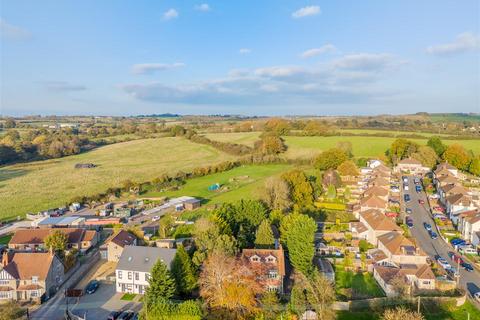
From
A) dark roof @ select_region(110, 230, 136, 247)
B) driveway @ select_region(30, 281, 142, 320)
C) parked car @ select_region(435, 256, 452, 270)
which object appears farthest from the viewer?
dark roof @ select_region(110, 230, 136, 247)

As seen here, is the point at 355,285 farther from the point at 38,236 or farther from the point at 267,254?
the point at 38,236

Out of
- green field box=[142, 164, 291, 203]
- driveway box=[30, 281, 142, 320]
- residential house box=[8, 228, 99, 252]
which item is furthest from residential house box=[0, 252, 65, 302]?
green field box=[142, 164, 291, 203]

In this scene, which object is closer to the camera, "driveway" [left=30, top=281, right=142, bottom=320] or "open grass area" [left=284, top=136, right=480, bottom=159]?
"driveway" [left=30, top=281, right=142, bottom=320]

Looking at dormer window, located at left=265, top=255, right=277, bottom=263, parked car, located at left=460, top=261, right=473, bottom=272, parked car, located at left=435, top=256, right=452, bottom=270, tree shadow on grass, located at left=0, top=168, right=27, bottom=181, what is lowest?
parked car, located at left=460, top=261, right=473, bottom=272

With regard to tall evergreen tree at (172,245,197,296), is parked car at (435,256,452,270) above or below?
below

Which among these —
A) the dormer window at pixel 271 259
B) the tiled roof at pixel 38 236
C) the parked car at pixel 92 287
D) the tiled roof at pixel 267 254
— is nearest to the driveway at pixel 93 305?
the parked car at pixel 92 287

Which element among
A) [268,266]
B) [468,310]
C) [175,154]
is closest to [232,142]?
[175,154]

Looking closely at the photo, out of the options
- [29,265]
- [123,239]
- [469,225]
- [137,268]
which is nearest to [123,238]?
[123,239]

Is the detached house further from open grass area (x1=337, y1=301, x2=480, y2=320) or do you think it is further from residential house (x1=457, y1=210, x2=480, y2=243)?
open grass area (x1=337, y1=301, x2=480, y2=320)
